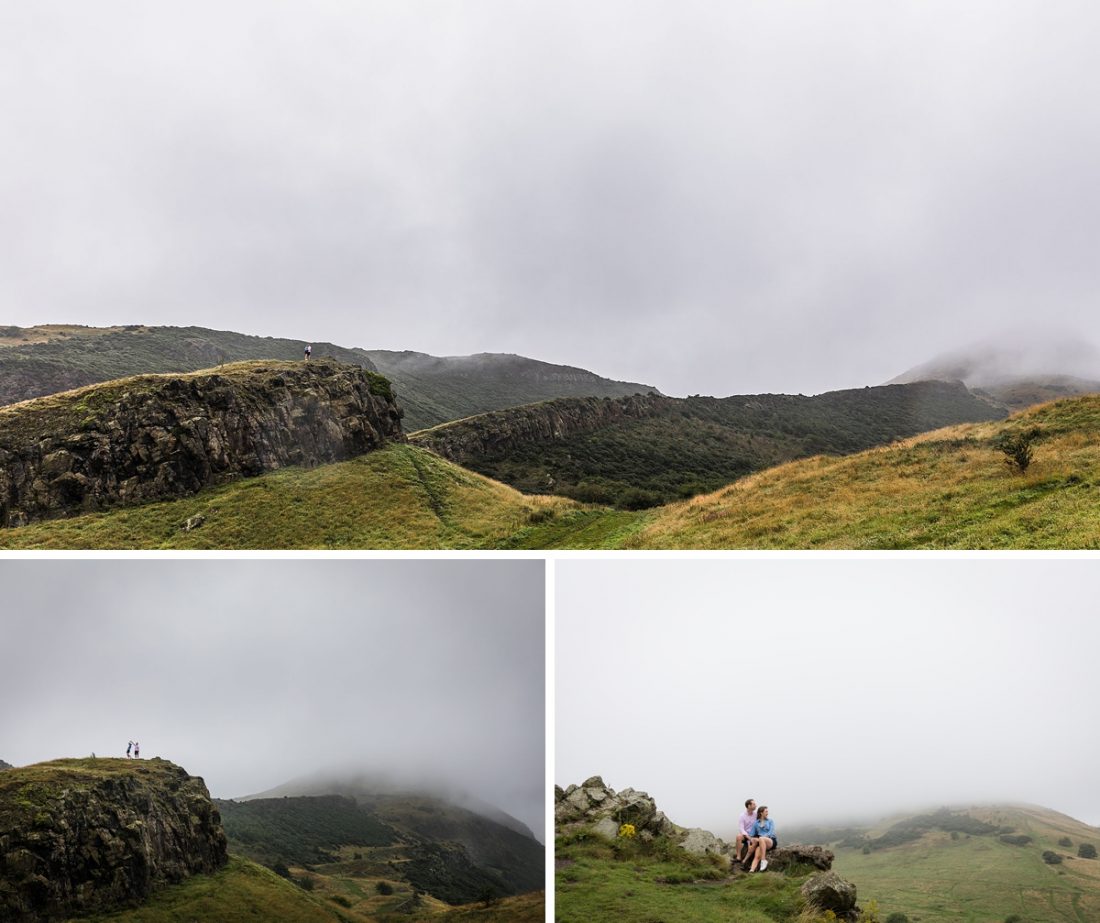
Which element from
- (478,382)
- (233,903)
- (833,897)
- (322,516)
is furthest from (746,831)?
(478,382)

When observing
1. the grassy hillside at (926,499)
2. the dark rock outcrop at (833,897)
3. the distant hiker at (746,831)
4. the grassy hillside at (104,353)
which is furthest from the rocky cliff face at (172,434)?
the grassy hillside at (104,353)

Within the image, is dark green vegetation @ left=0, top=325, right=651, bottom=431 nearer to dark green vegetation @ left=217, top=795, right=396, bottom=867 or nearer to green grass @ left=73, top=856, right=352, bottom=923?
dark green vegetation @ left=217, top=795, right=396, bottom=867

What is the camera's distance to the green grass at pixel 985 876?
7.27 metres

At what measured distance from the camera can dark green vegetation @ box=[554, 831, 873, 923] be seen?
7070 millimetres

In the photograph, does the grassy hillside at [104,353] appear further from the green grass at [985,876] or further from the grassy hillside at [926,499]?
the green grass at [985,876]

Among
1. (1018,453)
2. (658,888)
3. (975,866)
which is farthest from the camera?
(1018,453)

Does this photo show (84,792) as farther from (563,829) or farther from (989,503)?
(989,503)

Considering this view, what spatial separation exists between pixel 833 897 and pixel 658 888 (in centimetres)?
189

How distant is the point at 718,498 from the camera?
901 inches

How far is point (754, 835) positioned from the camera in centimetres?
763

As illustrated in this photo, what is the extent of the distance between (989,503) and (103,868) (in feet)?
59.2

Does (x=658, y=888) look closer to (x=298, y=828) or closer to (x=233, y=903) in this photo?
(x=298, y=828)

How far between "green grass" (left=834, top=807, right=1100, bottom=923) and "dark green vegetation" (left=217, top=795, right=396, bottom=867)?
6.24 metres

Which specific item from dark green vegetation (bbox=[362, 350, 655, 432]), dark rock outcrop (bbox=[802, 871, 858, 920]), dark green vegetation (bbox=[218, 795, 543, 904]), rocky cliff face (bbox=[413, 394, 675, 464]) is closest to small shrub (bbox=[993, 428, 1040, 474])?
dark rock outcrop (bbox=[802, 871, 858, 920])
